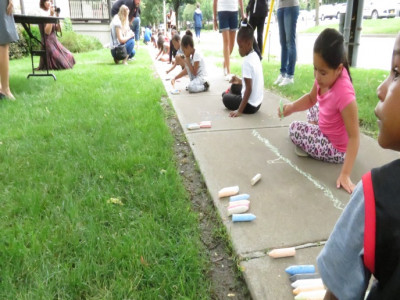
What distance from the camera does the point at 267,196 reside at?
7.88ft

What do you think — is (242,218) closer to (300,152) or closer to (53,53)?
(300,152)

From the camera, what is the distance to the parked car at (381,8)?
1123 inches

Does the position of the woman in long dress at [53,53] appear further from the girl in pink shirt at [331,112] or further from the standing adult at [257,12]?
the girl in pink shirt at [331,112]

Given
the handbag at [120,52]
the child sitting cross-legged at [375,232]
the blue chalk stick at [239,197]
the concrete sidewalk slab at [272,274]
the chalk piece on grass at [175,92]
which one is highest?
the child sitting cross-legged at [375,232]

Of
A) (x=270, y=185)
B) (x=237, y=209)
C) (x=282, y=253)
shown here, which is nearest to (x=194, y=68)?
(x=270, y=185)

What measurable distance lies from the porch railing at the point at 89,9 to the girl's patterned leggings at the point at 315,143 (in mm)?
17520

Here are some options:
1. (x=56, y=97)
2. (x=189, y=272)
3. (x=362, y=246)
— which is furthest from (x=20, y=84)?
(x=362, y=246)

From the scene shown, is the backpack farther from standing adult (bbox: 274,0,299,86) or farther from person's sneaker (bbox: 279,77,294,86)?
person's sneaker (bbox: 279,77,294,86)

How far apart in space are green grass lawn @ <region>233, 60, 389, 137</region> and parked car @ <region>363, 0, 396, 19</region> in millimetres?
26512

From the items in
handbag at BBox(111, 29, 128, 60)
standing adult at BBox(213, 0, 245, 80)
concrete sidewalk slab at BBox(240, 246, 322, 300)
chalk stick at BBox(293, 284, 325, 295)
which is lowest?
concrete sidewalk slab at BBox(240, 246, 322, 300)

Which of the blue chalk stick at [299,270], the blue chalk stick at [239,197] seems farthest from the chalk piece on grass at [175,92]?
the blue chalk stick at [299,270]

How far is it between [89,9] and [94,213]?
64.6 feet

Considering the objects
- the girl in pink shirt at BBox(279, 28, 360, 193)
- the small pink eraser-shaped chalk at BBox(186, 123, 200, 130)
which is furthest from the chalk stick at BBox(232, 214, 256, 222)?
the small pink eraser-shaped chalk at BBox(186, 123, 200, 130)

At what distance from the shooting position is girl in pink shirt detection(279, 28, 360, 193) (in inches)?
99.3
